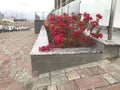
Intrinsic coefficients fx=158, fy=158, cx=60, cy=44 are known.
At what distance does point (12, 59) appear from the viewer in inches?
186

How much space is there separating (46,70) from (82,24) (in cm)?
134

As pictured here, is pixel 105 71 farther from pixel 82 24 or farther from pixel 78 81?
pixel 82 24

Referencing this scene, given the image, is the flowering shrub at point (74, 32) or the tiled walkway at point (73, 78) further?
the flowering shrub at point (74, 32)

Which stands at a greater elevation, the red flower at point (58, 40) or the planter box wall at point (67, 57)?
the red flower at point (58, 40)

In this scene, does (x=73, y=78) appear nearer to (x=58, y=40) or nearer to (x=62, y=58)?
(x=62, y=58)

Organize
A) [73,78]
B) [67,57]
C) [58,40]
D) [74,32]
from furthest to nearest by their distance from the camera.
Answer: [74,32] → [58,40] → [67,57] → [73,78]

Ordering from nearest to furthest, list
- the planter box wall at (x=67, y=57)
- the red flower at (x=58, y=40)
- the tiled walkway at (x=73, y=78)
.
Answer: the tiled walkway at (x=73, y=78)
the planter box wall at (x=67, y=57)
the red flower at (x=58, y=40)

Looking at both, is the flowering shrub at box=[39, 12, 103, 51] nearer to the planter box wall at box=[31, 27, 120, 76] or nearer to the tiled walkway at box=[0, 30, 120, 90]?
the planter box wall at box=[31, 27, 120, 76]

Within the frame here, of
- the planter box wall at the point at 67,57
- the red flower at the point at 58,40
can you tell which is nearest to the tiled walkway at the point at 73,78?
the planter box wall at the point at 67,57

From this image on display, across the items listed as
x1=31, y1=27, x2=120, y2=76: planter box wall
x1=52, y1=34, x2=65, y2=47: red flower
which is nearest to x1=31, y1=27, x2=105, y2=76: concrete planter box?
x1=31, y1=27, x2=120, y2=76: planter box wall

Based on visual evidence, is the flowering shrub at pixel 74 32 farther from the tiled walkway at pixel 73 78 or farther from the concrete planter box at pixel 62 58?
the tiled walkway at pixel 73 78

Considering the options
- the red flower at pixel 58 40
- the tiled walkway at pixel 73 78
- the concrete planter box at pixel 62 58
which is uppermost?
the red flower at pixel 58 40

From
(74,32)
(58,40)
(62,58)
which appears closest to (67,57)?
(62,58)

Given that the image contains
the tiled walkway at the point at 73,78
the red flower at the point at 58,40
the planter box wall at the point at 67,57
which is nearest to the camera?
the tiled walkway at the point at 73,78
